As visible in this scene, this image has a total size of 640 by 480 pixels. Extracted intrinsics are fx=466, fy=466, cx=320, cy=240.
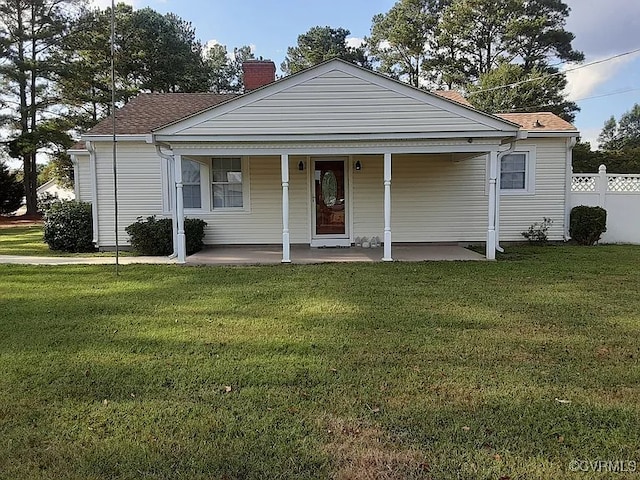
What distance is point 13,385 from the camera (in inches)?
141

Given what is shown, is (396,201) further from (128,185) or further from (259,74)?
(128,185)

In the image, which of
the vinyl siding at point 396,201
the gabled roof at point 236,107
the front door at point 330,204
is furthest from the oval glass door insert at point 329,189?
the gabled roof at point 236,107

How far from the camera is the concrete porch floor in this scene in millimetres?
9438

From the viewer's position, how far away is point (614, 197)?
12164mm

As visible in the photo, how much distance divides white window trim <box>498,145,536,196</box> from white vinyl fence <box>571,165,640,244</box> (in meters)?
1.17

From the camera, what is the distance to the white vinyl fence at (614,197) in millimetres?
12094

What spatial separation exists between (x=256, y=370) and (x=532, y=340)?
2.70 metres

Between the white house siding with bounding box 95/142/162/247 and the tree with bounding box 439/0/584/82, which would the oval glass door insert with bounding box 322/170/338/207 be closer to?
the white house siding with bounding box 95/142/162/247

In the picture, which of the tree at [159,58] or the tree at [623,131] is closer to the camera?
the tree at [159,58]

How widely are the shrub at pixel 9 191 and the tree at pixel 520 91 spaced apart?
26723mm

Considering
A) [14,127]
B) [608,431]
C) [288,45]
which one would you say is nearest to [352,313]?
[608,431]

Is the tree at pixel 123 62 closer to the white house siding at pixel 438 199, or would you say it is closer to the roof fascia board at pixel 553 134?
the white house siding at pixel 438 199

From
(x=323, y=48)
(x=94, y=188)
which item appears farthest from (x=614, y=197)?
(x=323, y=48)

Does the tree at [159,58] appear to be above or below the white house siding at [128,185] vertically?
above
